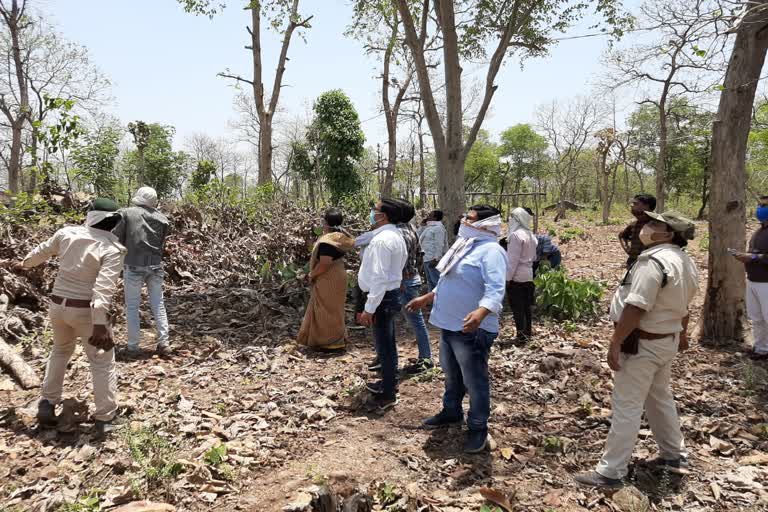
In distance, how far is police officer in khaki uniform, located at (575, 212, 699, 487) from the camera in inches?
116

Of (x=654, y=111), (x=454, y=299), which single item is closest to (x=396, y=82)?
(x=454, y=299)

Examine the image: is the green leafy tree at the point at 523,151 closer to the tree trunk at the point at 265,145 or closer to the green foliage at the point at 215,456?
the tree trunk at the point at 265,145

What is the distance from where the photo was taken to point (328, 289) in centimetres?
595

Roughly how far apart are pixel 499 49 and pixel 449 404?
25.0 ft

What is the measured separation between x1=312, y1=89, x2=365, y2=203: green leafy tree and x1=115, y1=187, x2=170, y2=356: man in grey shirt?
1568 centimetres

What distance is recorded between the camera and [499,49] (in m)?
9.45

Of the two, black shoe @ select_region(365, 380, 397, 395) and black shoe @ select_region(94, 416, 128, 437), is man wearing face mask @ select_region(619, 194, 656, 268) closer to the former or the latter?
black shoe @ select_region(365, 380, 397, 395)

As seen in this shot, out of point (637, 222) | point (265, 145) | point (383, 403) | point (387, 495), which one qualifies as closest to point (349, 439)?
point (383, 403)

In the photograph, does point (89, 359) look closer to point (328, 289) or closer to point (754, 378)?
point (328, 289)

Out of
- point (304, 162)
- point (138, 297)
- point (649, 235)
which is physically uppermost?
point (304, 162)

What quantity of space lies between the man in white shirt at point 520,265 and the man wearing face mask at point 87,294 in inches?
160

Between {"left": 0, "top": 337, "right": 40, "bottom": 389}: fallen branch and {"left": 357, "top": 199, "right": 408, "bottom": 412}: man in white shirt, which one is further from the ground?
{"left": 357, "top": 199, "right": 408, "bottom": 412}: man in white shirt

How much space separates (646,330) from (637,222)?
230 cm

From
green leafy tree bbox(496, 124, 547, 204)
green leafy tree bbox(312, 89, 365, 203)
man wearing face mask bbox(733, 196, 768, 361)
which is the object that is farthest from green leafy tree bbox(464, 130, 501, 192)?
man wearing face mask bbox(733, 196, 768, 361)
